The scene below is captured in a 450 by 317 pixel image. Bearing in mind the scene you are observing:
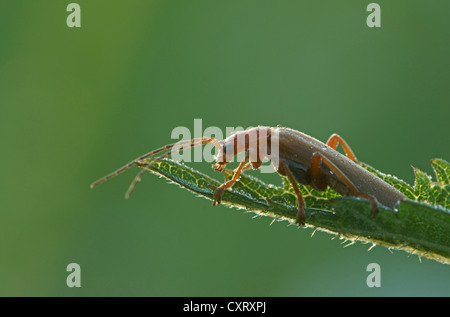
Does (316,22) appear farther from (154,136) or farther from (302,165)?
(302,165)

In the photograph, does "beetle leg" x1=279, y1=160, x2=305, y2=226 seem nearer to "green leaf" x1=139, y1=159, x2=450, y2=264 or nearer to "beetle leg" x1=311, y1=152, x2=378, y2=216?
"green leaf" x1=139, y1=159, x2=450, y2=264

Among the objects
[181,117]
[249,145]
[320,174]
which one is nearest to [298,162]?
[320,174]

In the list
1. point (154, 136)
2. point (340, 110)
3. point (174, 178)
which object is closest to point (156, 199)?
point (154, 136)

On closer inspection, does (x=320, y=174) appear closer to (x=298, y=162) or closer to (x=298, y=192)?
(x=298, y=162)

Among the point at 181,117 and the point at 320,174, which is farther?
the point at 181,117

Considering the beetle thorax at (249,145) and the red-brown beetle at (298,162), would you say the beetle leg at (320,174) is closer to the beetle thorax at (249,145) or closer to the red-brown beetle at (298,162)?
the red-brown beetle at (298,162)
